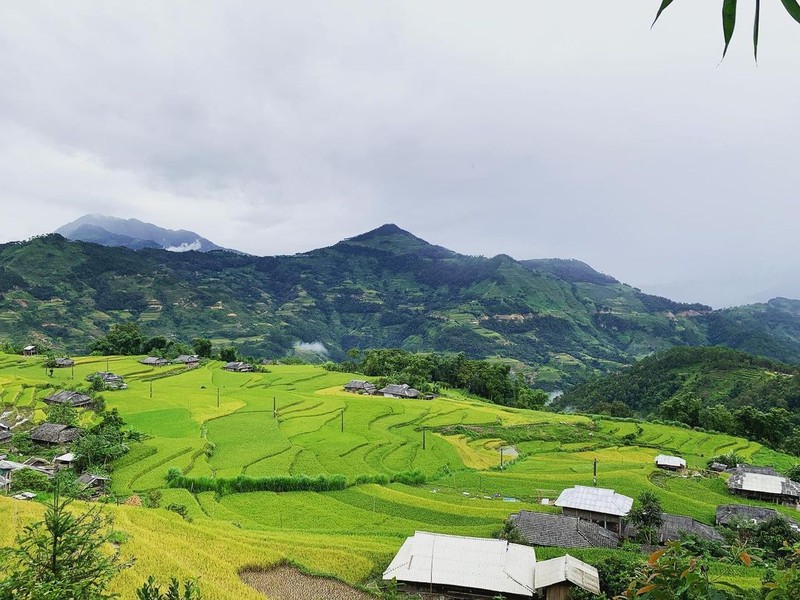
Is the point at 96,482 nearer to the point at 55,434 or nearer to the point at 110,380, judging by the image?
the point at 55,434

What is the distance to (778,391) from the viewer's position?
2827 inches

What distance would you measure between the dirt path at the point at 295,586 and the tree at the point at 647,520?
15903 mm

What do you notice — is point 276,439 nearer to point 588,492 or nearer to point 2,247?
point 588,492

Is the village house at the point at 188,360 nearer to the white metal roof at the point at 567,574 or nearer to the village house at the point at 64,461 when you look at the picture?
the village house at the point at 64,461

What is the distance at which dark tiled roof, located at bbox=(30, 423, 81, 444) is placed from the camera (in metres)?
38.4

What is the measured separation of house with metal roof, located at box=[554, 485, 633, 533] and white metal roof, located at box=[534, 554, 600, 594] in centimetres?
949

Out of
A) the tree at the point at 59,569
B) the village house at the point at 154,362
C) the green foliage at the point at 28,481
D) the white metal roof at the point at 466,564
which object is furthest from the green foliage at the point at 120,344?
the tree at the point at 59,569

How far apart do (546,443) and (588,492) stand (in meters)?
20.7

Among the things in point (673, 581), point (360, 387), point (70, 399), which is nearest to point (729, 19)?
point (673, 581)

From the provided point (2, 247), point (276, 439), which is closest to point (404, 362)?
point (276, 439)

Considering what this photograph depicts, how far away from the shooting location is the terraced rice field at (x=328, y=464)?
70.2 feet

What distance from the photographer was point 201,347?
293 feet

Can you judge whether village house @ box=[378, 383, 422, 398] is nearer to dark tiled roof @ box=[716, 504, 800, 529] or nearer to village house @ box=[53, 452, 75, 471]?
village house @ box=[53, 452, 75, 471]

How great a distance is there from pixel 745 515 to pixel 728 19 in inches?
1388
